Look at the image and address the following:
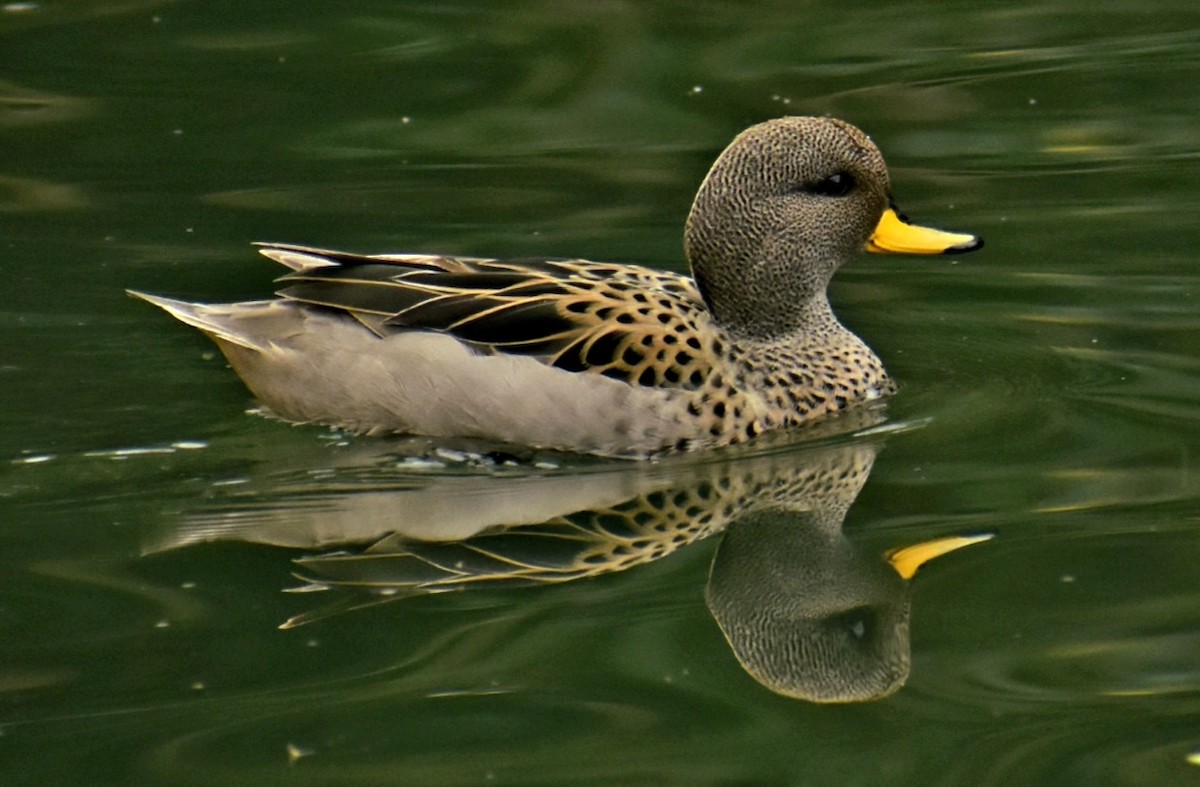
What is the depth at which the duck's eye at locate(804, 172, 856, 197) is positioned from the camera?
812 centimetres

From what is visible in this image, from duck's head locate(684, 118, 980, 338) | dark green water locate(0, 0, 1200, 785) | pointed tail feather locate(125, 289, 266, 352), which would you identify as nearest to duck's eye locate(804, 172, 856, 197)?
duck's head locate(684, 118, 980, 338)

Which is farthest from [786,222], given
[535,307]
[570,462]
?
[570,462]

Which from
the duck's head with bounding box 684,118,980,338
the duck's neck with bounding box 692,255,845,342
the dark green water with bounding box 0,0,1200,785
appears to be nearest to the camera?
the dark green water with bounding box 0,0,1200,785

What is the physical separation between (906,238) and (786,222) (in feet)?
1.66

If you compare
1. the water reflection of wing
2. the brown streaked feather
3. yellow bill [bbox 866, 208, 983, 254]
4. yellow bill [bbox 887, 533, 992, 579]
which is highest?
yellow bill [bbox 866, 208, 983, 254]

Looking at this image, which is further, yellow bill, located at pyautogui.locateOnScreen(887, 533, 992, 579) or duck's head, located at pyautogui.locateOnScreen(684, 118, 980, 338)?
duck's head, located at pyautogui.locateOnScreen(684, 118, 980, 338)

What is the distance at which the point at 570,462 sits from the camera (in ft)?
25.1

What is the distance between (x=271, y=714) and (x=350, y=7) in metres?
7.91

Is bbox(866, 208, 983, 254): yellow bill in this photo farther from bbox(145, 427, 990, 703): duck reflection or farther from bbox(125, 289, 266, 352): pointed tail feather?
bbox(125, 289, 266, 352): pointed tail feather

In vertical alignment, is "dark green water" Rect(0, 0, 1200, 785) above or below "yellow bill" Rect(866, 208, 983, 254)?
below

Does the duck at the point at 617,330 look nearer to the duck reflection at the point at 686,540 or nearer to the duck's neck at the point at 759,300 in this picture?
the duck's neck at the point at 759,300

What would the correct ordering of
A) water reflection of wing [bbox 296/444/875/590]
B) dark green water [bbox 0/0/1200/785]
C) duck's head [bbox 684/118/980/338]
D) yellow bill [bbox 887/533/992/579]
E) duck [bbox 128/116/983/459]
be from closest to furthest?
dark green water [bbox 0/0/1200/785], yellow bill [bbox 887/533/992/579], water reflection of wing [bbox 296/444/875/590], duck [bbox 128/116/983/459], duck's head [bbox 684/118/980/338]

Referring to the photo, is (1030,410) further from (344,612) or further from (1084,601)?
(344,612)

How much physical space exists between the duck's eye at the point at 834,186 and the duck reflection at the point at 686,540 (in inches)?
41.5
